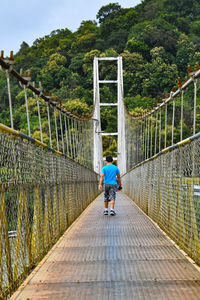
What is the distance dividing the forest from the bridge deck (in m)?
28.2

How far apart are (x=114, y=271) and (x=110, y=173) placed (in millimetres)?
4535

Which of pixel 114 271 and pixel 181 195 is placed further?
pixel 181 195

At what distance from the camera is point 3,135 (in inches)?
103

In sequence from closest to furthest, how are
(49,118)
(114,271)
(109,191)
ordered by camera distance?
(114,271) < (109,191) < (49,118)

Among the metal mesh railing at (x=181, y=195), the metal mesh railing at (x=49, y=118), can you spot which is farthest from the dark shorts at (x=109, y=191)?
the metal mesh railing at (x=181, y=195)

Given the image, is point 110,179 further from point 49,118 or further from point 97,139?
point 97,139

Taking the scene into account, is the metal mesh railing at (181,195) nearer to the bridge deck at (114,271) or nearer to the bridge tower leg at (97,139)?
the bridge deck at (114,271)

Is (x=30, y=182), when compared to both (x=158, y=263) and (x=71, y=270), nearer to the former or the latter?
(x=71, y=270)

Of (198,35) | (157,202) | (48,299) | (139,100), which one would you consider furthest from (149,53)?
(48,299)

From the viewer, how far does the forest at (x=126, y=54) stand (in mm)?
42938

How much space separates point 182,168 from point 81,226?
216cm

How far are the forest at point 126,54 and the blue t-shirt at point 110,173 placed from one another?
24.7 metres

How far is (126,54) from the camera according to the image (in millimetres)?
54062

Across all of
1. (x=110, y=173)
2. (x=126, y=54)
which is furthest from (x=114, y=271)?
(x=126, y=54)
